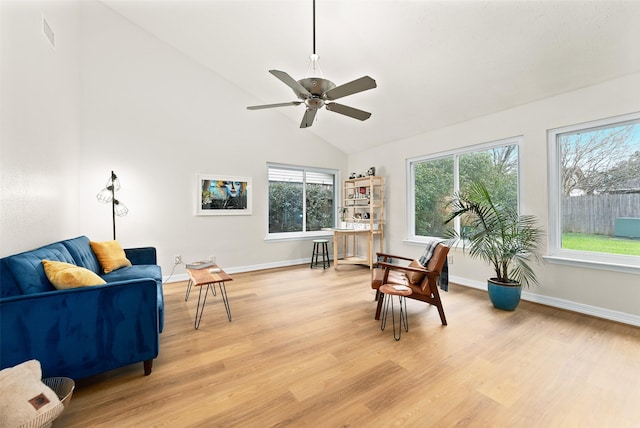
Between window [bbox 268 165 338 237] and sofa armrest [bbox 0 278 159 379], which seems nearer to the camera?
sofa armrest [bbox 0 278 159 379]

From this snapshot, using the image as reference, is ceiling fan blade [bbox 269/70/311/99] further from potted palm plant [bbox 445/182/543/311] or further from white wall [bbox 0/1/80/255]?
potted palm plant [bbox 445/182/543/311]

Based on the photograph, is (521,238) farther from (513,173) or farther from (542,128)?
(542,128)

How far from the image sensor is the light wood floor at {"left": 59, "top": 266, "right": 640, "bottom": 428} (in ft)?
5.01

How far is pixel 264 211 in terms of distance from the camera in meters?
5.21

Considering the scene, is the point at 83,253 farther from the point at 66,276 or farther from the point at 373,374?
the point at 373,374

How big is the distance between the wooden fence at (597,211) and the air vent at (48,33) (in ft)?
19.0

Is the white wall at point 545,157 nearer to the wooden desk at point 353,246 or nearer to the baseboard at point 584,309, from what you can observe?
the baseboard at point 584,309

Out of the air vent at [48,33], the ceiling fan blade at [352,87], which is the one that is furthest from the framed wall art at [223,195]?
the ceiling fan blade at [352,87]

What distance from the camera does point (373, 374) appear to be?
1896 millimetres

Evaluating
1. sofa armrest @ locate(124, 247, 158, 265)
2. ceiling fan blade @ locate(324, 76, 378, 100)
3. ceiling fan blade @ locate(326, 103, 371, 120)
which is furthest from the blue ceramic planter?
sofa armrest @ locate(124, 247, 158, 265)

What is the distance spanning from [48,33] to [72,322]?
2.84 m

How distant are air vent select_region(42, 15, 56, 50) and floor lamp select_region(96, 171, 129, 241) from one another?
5.15 feet

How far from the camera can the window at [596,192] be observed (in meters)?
2.76

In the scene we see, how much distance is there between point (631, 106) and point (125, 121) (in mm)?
6182
